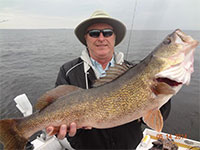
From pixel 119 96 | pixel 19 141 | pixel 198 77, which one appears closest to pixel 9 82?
pixel 19 141

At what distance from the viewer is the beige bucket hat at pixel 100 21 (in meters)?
3.07

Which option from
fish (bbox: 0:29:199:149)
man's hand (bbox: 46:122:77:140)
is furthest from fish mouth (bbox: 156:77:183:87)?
man's hand (bbox: 46:122:77:140)

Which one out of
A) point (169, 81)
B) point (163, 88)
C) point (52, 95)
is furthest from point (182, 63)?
point (52, 95)

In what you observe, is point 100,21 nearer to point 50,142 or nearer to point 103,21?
point 103,21

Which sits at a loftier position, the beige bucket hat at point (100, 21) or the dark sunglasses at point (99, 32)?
the beige bucket hat at point (100, 21)

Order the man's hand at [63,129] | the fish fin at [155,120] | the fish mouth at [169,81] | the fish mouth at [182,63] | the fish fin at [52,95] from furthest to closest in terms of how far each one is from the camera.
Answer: the fish fin at [52,95], the man's hand at [63,129], the fish fin at [155,120], the fish mouth at [169,81], the fish mouth at [182,63]

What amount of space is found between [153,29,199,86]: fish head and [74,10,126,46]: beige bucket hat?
1.42 m

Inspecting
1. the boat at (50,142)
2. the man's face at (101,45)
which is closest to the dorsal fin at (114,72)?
the man's face at (101,45)

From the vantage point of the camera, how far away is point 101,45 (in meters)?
3.04

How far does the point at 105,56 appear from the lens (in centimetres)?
312

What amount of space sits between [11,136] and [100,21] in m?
2.52

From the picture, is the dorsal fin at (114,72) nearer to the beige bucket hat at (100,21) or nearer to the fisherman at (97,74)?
the fisherman at (97,74)

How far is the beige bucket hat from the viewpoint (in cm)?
307

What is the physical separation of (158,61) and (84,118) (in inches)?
50.3
